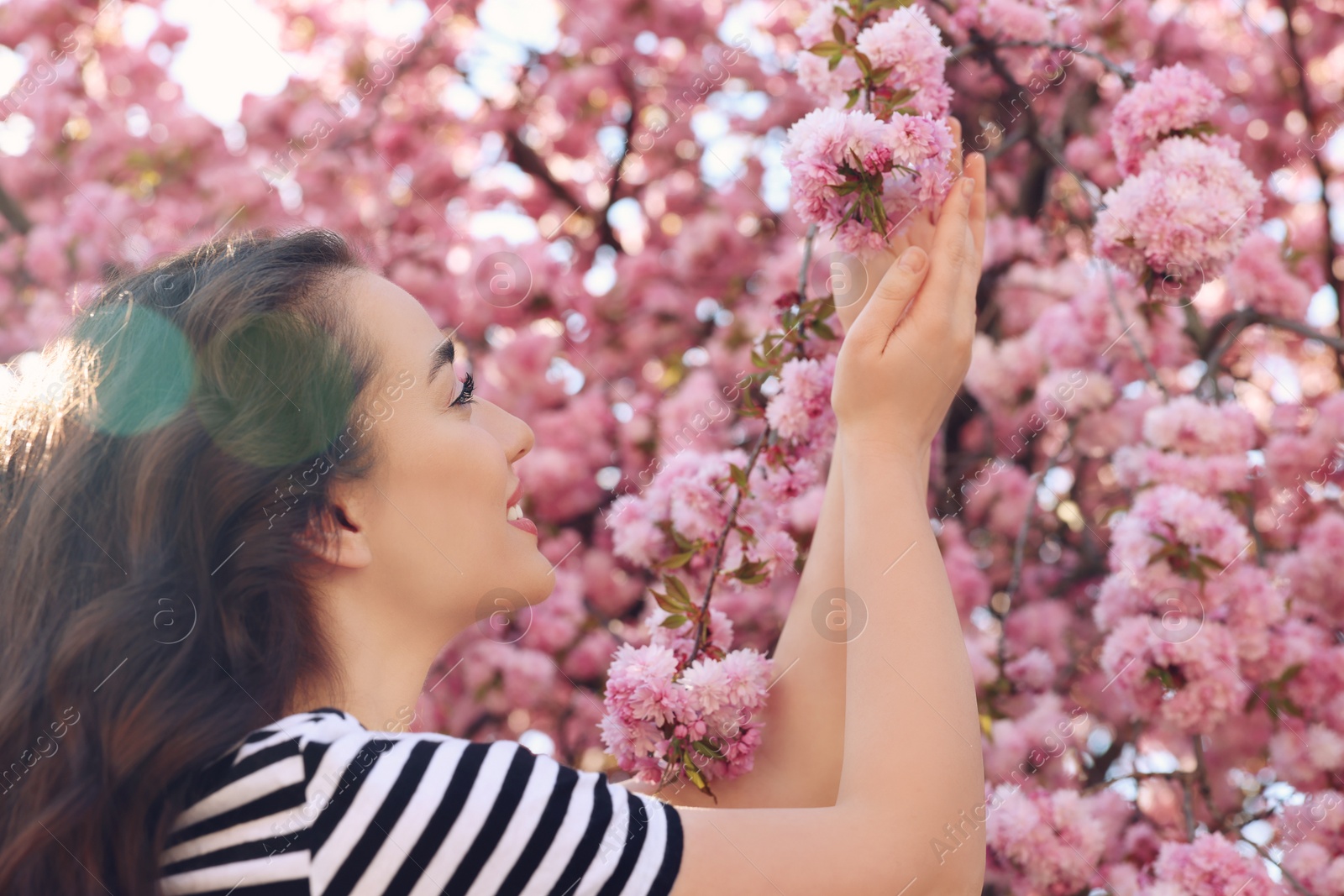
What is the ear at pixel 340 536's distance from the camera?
1.16 metres

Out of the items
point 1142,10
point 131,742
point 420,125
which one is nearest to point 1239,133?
point 1142,10

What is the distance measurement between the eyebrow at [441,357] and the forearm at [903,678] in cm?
49

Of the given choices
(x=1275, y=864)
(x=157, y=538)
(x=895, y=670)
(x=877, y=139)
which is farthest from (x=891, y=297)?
(x=1275, y=864)

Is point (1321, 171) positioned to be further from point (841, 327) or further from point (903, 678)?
point (903, 678)

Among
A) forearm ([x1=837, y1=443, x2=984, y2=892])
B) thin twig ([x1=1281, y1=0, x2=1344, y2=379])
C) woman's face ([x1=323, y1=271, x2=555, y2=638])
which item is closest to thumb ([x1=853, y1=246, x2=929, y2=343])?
forearm ([x1=837, y1=443, x2=984, y2=892])

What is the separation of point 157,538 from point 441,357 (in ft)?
1.24

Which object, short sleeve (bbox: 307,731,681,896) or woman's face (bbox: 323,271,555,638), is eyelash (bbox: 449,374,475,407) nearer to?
woman's face (bbox: 323,271,555,638)

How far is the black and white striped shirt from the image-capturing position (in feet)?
2.89

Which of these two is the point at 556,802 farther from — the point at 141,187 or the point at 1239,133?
the point at 141,187

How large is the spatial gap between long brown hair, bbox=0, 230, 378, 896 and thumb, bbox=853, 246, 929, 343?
56cm

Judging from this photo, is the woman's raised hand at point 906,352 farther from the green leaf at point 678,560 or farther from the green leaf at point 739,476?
the green leaf at point 678,560

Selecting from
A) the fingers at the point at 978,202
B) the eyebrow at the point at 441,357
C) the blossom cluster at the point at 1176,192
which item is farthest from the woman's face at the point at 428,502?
the blossom cluster at the point at 1176,192

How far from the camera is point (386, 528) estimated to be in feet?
3.96

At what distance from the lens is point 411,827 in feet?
2.89
